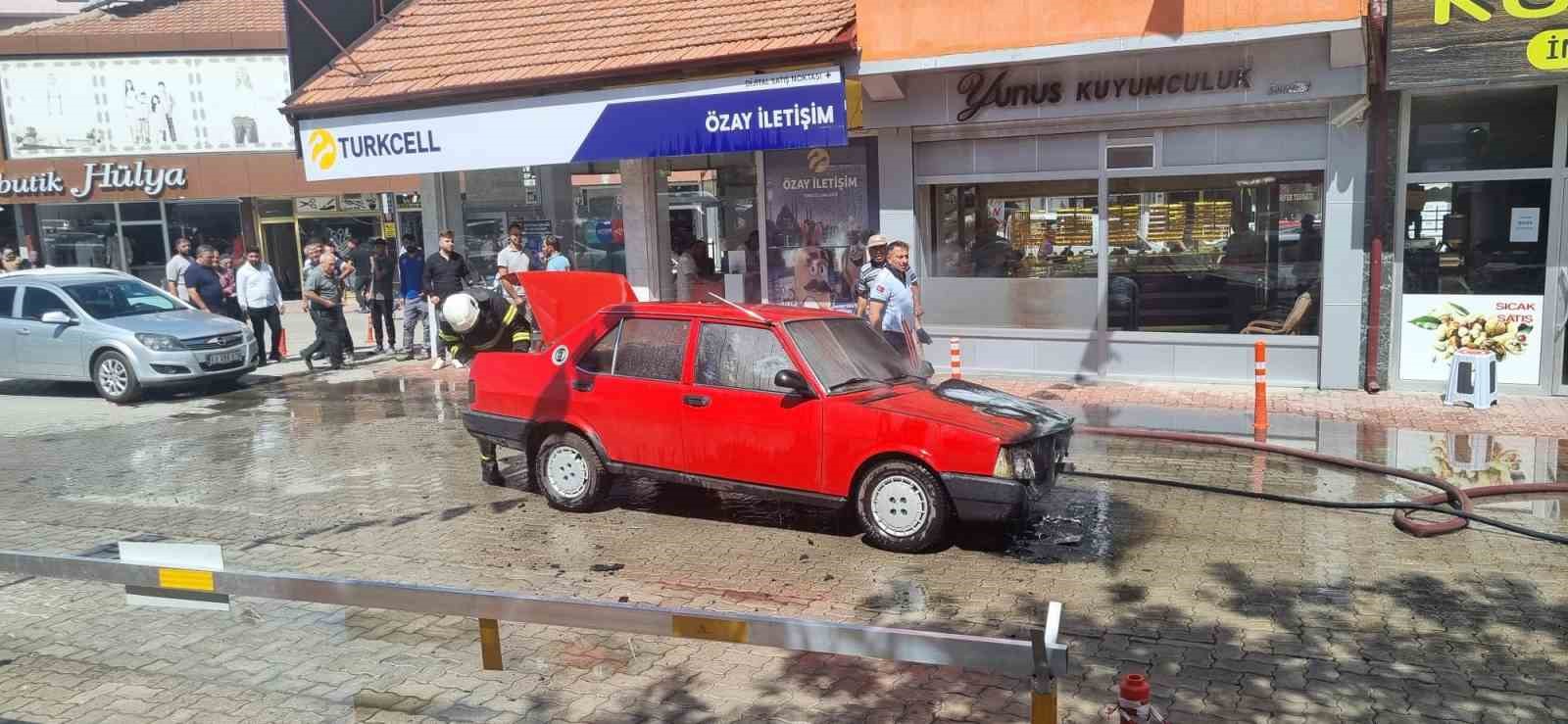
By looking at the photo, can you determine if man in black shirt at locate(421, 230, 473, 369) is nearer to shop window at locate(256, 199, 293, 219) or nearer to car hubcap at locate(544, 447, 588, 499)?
car hubcap at locate(544, 447, 588, 499)

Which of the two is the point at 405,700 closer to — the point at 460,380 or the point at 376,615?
the point at 376,615

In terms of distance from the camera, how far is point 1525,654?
5.21 meters

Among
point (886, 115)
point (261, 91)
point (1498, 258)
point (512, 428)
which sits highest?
point (261, 91)

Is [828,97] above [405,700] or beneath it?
above

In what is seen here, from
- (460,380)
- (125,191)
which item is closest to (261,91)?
(125,191)

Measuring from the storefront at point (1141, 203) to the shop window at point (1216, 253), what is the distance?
0.06ft

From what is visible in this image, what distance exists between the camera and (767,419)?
281 inches

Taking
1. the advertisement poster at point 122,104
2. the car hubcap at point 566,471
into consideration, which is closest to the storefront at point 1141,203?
→ the car hubcap at point 566,471

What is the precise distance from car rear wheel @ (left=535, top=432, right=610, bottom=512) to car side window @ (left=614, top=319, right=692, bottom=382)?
63cm

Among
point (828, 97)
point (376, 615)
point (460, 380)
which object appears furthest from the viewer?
point (460, 380)

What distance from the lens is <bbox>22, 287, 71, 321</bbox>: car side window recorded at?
1400cm

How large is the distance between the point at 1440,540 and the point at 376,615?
249 inches

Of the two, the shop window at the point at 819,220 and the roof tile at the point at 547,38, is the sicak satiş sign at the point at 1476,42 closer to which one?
the roof tile at the point at 547,38

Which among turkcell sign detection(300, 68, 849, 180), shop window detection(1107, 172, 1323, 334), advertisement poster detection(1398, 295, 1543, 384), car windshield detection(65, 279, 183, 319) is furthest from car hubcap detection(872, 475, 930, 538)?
car windshield detection(65, 279, 183, 319)
